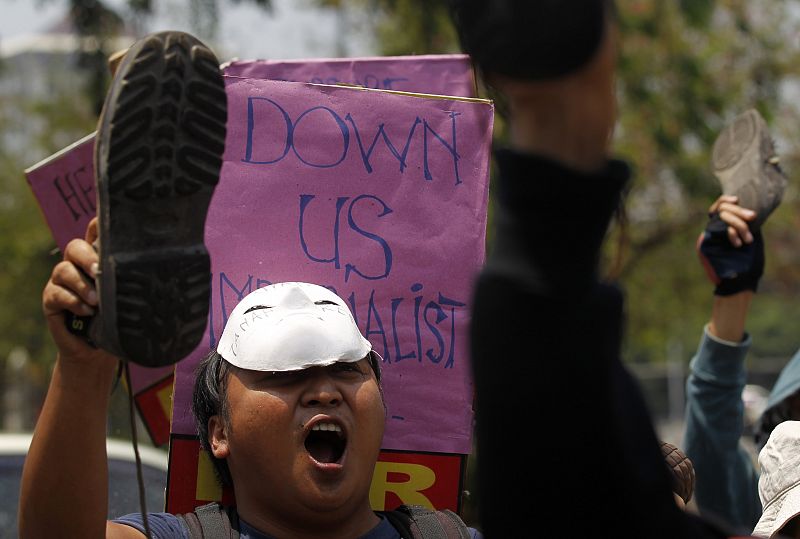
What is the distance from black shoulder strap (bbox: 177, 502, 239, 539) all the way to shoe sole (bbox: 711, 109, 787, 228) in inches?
59.5

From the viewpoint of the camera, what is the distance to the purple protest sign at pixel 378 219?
303 cm

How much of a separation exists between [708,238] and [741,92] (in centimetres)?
1148

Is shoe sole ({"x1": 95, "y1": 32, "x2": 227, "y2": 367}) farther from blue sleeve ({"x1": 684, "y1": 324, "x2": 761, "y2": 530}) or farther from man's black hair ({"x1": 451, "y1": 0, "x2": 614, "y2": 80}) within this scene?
blue sleeve ({"x1": 684, "y1": 324, "x2": 761, "y2": 530})

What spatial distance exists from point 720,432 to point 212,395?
140 cm

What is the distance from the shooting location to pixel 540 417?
1.27 m

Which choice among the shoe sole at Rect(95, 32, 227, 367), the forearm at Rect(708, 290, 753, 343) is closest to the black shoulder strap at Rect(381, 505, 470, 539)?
the shoe sole at Rect(95, 32, 227, 367)

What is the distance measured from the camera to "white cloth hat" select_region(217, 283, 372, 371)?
98.6 inches

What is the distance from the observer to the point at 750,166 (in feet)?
11.0

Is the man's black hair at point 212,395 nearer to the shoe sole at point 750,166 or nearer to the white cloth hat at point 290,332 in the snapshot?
the white cloth hat at point 290,332

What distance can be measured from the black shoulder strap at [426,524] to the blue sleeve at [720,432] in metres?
0.95

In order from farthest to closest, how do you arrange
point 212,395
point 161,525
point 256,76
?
point 256,76, point 212,395, point 161,525

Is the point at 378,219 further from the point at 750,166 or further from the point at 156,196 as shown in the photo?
the point at 156,196

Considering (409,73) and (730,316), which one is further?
(409,73)

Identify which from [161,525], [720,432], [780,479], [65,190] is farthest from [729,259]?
[65,190]
